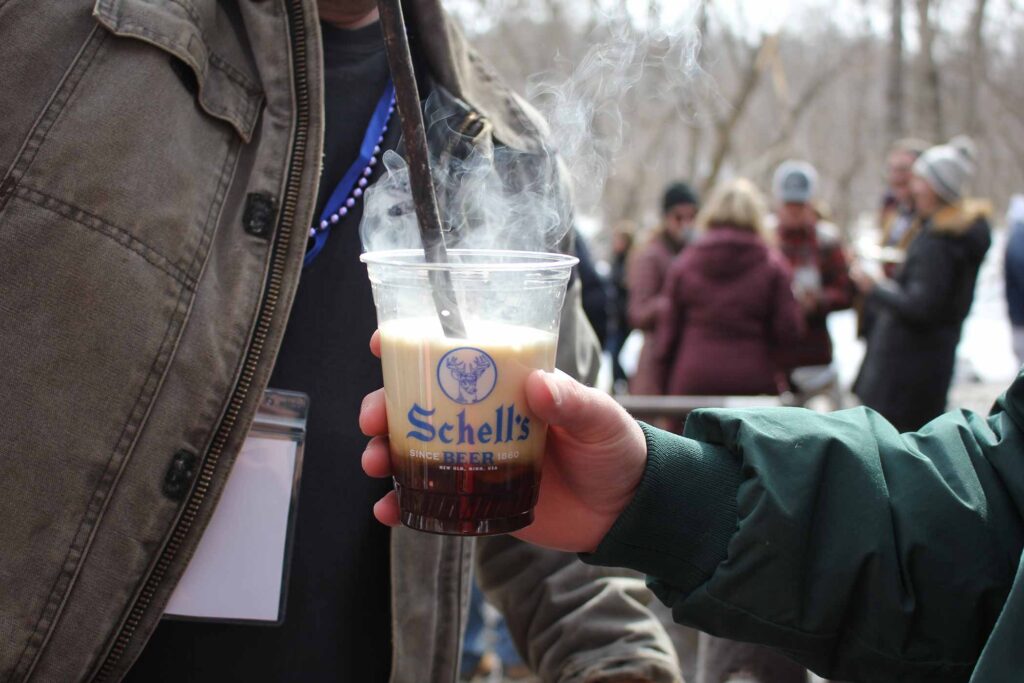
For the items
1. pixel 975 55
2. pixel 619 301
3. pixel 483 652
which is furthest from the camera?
pixel 975 55

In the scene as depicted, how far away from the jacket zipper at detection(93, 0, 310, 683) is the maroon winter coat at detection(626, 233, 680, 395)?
4173 millimetres

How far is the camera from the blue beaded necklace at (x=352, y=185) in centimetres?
173

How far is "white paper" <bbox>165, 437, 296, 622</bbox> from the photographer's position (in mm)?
1564

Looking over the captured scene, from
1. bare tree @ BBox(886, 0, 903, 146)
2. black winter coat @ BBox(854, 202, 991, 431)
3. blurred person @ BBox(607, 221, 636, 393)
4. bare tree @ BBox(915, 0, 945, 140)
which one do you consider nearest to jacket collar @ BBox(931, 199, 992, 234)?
black winter coat @ BBox(854, 202, 991, 431)

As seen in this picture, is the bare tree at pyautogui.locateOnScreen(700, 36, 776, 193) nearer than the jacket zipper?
No

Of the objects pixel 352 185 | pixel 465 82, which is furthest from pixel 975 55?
pixel 352 185

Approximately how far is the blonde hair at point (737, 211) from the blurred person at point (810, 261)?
0.93m

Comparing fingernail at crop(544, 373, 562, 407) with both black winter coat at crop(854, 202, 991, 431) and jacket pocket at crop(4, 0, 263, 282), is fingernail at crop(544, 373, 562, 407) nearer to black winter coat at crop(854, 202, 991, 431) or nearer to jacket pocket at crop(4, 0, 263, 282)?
jacket pocket at crop(4, 0, 263, 282)

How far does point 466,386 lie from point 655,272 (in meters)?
5.43

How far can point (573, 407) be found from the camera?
4.24 ft

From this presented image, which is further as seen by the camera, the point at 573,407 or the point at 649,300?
the point at 649,300

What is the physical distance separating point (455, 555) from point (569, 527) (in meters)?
0.31

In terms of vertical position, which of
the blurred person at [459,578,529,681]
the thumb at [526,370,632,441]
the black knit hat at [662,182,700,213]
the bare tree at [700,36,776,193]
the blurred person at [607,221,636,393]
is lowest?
the blurred person at [459,578,529,681]

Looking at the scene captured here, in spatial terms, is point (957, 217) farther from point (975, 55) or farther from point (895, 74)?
point (975, 55)
